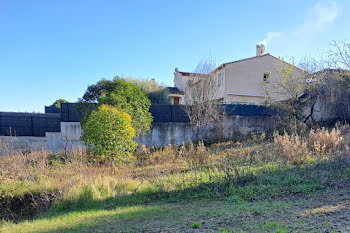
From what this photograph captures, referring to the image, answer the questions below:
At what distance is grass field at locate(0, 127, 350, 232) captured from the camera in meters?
3.48

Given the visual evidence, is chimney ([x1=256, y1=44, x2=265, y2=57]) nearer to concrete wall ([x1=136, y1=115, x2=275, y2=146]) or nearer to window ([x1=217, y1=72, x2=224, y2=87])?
window ([x1=217, y1=72, x2=224, y2=87])

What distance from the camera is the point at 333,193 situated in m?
4.39

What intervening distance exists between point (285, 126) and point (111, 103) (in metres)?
9.59

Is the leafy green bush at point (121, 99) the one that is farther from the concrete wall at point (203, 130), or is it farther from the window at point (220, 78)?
the window at point (220, 78)

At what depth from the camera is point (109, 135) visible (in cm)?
Result: 725

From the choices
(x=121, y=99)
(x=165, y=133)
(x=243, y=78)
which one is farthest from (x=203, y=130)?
(x=243, y=78)

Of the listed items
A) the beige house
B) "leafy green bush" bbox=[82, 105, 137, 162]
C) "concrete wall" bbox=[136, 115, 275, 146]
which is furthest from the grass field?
the beige house

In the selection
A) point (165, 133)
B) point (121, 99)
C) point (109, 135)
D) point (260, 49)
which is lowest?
point (165, 133)

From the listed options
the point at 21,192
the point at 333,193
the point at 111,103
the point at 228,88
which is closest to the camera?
the point at 333,193

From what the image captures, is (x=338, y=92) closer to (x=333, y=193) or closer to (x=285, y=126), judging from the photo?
(x=285, y=126)

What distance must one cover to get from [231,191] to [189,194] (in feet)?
3.34

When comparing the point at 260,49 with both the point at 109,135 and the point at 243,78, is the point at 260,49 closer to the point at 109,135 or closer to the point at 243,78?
the point at 243,78

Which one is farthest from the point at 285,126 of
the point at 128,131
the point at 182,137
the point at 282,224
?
the point at 282,224

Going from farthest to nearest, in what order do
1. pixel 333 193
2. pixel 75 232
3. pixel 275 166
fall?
pixel 275 166
pixel 333 193
pixel 75 232
